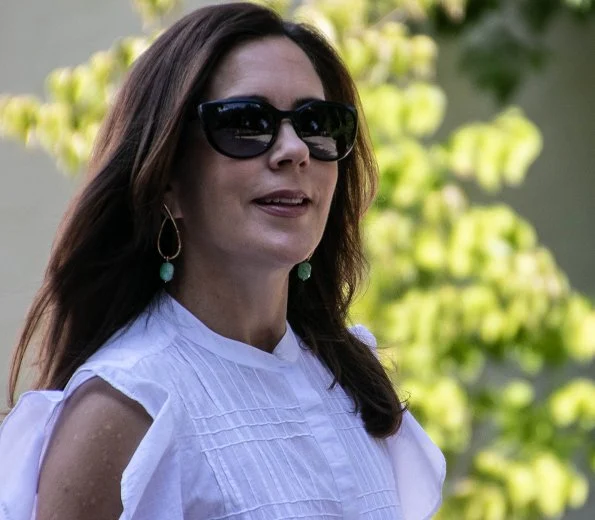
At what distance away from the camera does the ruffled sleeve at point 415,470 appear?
2.07 meters

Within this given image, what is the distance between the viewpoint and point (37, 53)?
180 inches

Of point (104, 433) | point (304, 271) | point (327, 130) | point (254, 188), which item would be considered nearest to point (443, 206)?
point (304, 271)

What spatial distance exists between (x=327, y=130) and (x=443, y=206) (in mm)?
2354

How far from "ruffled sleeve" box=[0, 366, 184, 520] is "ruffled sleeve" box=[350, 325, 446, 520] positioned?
1.81ft

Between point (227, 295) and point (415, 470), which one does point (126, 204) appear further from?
point (415, 470)

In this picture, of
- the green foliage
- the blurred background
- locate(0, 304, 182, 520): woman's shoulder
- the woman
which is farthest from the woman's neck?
the green foliage

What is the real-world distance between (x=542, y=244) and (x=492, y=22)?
35.2 inches

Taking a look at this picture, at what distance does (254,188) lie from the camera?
1.79 m

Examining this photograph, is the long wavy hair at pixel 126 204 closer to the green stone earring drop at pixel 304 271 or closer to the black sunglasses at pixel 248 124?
the black sunglasses at pixel 248 124

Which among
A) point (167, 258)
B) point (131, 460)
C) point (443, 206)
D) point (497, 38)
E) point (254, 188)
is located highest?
point (254, 188)

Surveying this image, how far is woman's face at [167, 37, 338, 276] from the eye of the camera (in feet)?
5.88

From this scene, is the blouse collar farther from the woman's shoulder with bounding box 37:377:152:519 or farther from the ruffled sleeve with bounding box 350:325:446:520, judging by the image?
the ruffled sleeve with bounding box 350:325:446:520

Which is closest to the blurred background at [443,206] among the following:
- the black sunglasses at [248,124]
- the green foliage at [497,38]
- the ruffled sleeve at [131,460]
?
the green foliage at [497,38]

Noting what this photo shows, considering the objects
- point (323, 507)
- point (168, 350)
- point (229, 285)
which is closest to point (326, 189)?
point (229, 285)
